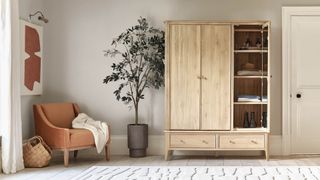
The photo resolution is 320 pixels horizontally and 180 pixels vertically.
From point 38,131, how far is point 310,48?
4.00m

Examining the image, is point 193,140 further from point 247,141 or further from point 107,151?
point 107,151

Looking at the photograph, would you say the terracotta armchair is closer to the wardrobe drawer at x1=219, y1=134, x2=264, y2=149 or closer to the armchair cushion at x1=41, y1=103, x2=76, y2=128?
the armchair cushion at x1=41, y1=103, x2=76, y2=128

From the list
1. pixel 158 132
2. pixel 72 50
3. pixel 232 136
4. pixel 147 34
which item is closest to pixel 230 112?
pixel 232 136

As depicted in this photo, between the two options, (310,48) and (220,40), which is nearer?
(220,40)

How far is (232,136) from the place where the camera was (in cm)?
665

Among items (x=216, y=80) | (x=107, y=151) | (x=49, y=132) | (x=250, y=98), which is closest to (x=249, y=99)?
(x=250, y=98)

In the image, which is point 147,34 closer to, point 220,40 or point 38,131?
point 220,40

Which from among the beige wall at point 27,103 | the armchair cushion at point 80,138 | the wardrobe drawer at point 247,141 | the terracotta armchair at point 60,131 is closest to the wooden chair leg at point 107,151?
the terracotta armchair at point 60,131

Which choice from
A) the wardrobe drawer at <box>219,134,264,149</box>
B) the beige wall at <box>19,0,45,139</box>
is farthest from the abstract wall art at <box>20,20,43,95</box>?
the wardrobe drawer at <box>219,134,264,149</box>

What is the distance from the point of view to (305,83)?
714cm

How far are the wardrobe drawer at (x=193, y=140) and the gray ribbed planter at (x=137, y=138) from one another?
1.63 feet

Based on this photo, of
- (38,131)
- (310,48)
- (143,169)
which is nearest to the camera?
(143,169)

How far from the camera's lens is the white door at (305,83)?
7.11 m

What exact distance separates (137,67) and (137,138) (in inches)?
40.5
